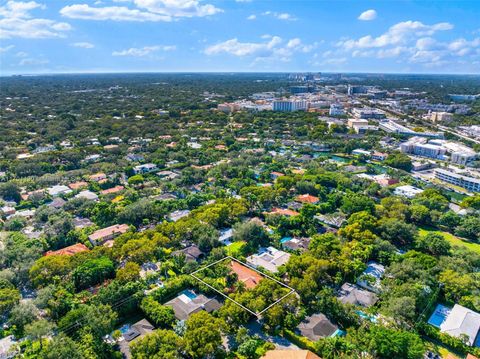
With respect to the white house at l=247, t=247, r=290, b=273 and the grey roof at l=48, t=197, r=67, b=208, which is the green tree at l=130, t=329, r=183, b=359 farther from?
the grey roof at l=48, t=197, r=67, b=208

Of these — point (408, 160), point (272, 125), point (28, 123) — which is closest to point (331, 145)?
point (408, 160)

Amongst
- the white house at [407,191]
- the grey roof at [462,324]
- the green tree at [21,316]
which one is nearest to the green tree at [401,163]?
the white house at [407,191]

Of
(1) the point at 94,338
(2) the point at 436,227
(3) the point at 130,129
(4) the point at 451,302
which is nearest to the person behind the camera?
(1) the point at 94,338

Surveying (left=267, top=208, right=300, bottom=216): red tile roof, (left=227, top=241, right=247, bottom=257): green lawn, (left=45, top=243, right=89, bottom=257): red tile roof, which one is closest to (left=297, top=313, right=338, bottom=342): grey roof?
(left=227, top=241, right=247, bottom=257): green lawn

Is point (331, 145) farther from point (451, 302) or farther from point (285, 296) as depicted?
point (285, 296)

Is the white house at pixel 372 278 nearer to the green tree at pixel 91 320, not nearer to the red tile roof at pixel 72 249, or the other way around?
the green tree at pixel 91 320

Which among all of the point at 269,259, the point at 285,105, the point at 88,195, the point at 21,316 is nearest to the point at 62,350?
the point at 21,316
